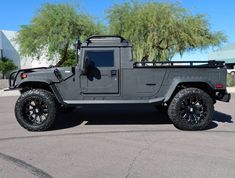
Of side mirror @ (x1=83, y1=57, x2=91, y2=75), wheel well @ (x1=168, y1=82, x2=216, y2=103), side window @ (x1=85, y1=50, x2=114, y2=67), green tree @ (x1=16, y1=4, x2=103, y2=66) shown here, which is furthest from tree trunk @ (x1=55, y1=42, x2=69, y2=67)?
wheel well @ (x1=168, y1=82, x2=216, y2=103)

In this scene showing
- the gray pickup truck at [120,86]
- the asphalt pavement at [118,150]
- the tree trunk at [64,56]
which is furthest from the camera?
the tree trunk at [64,56]

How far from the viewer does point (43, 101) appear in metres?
7.66

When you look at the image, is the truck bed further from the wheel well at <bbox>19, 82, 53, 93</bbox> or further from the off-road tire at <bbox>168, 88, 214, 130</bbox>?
the wheel well at <bbox>19, 82, 53, 93</bbox>

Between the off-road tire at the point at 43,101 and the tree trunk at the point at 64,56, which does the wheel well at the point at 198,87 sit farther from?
the tree trunk at the point at 64,56

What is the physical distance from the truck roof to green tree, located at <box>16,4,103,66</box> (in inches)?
842

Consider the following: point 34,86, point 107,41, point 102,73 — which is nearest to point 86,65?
point 102,73

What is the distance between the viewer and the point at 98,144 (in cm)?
638

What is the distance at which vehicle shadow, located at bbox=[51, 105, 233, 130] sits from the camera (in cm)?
A: 866

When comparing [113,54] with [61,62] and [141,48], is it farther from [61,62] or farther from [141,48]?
[61,62]

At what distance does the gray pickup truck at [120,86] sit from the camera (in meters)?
7.60

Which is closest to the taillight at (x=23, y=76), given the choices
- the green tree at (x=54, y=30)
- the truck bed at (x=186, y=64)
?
the truck bed at (x=186, y=64)

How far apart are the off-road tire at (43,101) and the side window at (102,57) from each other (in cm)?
129

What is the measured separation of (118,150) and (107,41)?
2.99 metres

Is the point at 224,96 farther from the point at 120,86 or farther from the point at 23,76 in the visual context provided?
the point at 23,76
